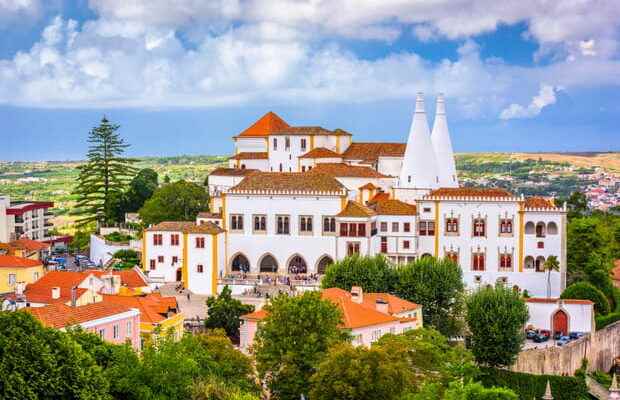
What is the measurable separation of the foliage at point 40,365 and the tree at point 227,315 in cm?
2018

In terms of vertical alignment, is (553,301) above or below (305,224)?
below

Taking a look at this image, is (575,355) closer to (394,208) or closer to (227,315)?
(394,208)

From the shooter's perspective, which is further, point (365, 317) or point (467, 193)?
point (467, 193)

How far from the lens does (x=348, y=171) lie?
6862 cm

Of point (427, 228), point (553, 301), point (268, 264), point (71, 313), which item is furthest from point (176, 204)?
point (71, 313)

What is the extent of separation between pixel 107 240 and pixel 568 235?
28610mm

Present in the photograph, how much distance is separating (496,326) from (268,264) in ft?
58.8

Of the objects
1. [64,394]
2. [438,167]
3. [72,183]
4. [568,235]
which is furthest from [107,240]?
[72,183]

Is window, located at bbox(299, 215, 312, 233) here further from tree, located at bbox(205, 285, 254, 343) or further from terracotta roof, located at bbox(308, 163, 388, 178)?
tree, located at bbox(205, 285, 254, 343)

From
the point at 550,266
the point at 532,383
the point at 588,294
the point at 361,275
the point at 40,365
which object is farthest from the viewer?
the point at 550,266

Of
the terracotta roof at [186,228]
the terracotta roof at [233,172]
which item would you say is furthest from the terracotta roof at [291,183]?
the terracotta roof at [233,172]

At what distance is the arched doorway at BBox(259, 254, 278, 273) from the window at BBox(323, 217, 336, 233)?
349cm

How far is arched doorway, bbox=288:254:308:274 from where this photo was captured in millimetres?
64000

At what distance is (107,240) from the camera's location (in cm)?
7175
